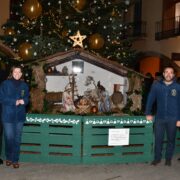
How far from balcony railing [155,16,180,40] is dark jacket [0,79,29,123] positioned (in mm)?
15954

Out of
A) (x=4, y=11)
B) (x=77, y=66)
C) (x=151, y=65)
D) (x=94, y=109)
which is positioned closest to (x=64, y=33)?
(x=77, y=66)

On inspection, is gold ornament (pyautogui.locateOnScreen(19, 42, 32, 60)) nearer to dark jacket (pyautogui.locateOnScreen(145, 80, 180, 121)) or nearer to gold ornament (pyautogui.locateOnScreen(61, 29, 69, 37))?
gold ornament (pyautogui.locateOnScreen(61, 29, 69, 37))

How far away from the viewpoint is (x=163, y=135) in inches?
295

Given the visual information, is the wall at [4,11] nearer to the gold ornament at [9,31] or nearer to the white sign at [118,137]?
the gold ornament at [9,31]

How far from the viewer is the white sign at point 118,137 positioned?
292 inches

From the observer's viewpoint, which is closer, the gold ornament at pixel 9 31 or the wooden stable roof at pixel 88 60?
the wooden stable roof at pixel 88 60

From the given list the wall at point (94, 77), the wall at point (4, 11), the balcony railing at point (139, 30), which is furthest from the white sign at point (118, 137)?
the balcony railing at point (139, 30)

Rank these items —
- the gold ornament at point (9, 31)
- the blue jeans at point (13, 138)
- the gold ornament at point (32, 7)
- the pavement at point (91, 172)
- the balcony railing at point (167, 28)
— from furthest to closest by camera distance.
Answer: the balcony railing at point (167, 28) → the gold ornament at point (9, 31) → the gold ornament at point (32, 7) → the blue jeans at point (13, 138) → the pavement at point (91, 172)

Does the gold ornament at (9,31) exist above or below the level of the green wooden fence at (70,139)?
above

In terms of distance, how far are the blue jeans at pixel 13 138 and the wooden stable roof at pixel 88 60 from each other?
1918 mm

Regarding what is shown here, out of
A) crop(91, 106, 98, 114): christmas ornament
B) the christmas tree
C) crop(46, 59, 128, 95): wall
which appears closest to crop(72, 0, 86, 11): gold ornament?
the christmas tree

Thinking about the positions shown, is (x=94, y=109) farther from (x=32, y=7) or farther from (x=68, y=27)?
(x=68, y=27)

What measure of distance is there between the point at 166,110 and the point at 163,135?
20.1 inches

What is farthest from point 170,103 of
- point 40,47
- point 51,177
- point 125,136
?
point 40,47
